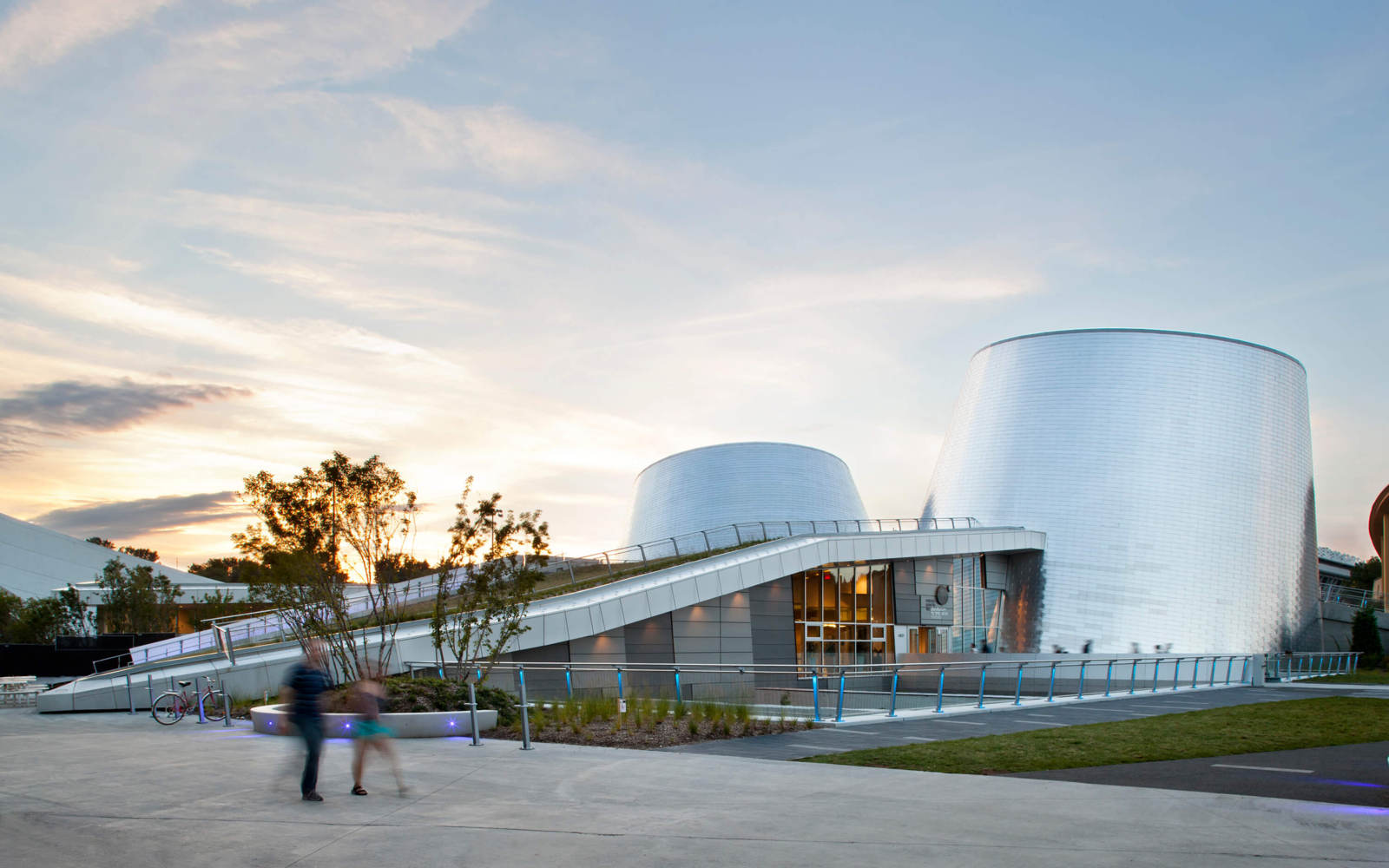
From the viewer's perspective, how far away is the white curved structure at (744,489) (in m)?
48.8

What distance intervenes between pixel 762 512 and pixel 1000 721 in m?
30.6

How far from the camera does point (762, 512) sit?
48.4 metres

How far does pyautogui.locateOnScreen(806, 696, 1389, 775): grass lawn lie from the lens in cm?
1208

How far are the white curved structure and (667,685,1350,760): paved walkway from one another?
2367 centimetres

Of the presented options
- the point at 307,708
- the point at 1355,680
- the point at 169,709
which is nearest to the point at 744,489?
the point at 1355,680

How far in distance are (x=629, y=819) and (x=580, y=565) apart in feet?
92.7

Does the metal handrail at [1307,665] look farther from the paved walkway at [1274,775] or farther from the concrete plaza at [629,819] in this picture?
the concrete plaza at [629,819]

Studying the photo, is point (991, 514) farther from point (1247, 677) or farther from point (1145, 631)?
point (1247, 677)

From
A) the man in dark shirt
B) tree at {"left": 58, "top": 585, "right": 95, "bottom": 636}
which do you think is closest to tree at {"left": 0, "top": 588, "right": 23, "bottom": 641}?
tree at {"left": 58, "top": 585, "right": 95, "bottom": 636}

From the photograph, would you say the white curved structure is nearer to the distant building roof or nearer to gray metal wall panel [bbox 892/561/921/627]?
gray metal wall panel [bbox 892/561/921/627]

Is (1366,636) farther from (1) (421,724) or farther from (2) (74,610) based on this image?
(2) (74,610)

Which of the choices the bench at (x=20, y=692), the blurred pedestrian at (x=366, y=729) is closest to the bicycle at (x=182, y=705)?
the bench at (x=20, y=692)

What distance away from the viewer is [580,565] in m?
36.1

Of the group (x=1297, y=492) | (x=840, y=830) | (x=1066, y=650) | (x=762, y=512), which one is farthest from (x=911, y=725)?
(x=1297, y=492)
